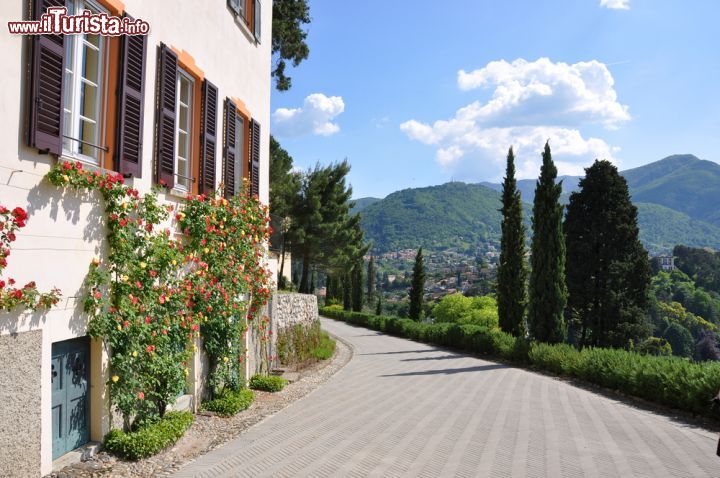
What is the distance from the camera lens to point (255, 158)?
38.3ft

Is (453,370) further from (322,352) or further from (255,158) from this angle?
(255,158)

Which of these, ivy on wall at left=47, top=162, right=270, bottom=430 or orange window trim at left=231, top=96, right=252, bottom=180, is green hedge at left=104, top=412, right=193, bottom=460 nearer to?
ivy on wall at left=47, top=162, right=270, bottom=430

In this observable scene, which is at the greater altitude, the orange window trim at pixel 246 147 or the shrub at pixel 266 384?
the orange window trim at pixel 246 147

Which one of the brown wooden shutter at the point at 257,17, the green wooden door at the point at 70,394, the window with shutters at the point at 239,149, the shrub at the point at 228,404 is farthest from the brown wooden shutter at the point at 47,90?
the brown wooden shutter at the point at 257,17

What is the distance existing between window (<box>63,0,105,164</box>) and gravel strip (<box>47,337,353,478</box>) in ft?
11.2

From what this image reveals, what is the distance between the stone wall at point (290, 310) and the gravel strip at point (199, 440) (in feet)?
5.91

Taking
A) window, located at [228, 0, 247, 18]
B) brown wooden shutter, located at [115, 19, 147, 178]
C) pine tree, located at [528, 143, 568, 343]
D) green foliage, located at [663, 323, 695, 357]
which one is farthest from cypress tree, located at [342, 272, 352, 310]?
brown wooden shutter, located at [115, 19, 147, 178]

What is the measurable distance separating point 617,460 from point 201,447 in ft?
18.1

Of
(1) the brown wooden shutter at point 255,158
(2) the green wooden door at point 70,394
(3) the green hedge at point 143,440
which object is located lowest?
(3) the green hedge at point 143,440

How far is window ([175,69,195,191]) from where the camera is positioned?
328 inches

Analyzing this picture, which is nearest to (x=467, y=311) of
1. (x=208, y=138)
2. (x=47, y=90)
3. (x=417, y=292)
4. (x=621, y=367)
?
(x=417, y=292)

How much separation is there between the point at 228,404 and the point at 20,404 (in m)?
4.45

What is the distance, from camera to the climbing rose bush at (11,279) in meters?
4.37

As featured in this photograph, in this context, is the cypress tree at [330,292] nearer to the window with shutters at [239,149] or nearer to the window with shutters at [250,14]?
the window with shutters at [239,149]
